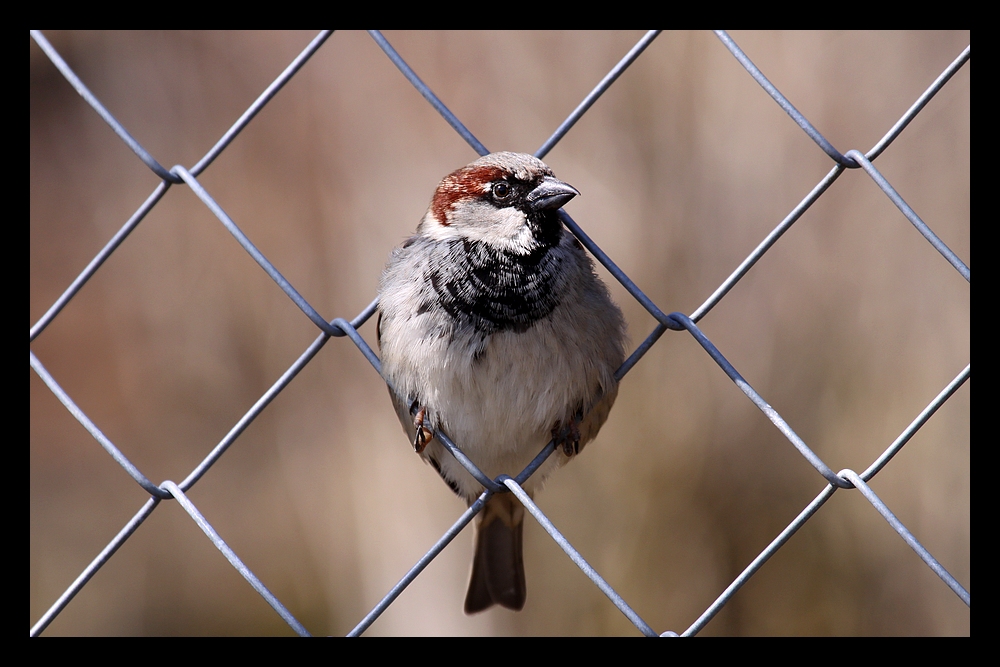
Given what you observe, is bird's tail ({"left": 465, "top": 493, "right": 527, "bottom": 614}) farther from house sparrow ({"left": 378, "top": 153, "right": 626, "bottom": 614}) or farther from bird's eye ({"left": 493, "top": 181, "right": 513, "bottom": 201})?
bird's eye ({"left": 493, "top": 181, "right": 513, "bottom": 201})

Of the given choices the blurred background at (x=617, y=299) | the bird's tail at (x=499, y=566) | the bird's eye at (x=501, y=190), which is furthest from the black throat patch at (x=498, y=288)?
the blurred background at (x=617, y=299)

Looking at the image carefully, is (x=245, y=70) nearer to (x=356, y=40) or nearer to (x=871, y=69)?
(x=356, y=40)

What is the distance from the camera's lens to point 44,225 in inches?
159

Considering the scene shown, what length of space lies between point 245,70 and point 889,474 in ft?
9.13

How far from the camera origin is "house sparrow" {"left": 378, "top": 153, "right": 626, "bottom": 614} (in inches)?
57.7

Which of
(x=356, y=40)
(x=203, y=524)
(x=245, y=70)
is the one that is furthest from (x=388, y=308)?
(x=245, y=70)

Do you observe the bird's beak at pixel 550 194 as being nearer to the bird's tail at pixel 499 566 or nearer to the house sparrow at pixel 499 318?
the house sparrow at pixel 499 318

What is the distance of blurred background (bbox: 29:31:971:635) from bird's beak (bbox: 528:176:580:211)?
1.13m

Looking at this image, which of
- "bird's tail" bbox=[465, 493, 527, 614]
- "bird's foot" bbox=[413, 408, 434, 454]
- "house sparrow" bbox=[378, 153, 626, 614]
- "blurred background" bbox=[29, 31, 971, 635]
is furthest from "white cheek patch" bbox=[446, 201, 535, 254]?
"blurred background" bbox=[29, 31, 971, 635]

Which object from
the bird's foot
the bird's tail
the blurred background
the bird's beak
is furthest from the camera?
the blurred background

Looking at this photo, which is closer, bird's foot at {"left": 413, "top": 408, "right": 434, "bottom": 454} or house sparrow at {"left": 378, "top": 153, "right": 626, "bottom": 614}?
house sparrow at {"left": 378, "top": 153, "right": 626, "bottom": 614}

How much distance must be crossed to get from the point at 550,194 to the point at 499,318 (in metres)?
0.23

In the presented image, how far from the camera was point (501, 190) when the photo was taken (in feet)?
5.05

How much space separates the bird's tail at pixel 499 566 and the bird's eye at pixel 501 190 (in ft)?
2.62
